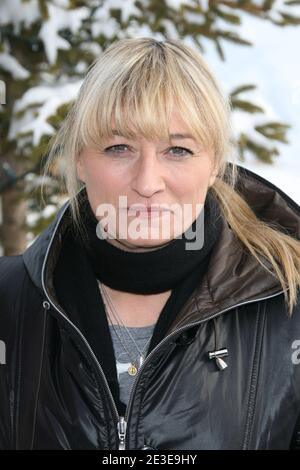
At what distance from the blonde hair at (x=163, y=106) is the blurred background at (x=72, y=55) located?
177 cm

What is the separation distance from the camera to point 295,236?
215 centimetres

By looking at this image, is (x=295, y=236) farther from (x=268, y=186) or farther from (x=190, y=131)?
(x=190, y=131)

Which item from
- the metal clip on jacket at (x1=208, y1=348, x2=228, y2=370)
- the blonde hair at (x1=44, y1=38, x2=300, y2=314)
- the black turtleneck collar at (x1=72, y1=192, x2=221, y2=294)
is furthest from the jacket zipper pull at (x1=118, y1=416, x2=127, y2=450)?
the blonde hair at (x1=44, y1=38, x2=300, y2=314)

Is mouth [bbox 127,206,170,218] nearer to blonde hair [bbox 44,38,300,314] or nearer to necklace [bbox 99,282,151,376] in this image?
blonde hair [bbox 44,38,300,314]

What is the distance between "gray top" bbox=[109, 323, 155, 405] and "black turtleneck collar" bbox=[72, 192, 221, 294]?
113 millimetres

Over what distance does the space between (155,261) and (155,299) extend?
5.8 inches

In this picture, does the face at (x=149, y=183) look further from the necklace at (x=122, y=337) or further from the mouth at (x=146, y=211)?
the necklace at (x=122, y=337)

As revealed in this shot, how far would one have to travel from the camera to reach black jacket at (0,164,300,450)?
1863mm

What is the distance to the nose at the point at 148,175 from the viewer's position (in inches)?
74.8

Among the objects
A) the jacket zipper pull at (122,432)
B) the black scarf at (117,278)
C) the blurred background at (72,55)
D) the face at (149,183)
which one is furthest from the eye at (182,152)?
the blurred background at (72,55)

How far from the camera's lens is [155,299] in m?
2.13

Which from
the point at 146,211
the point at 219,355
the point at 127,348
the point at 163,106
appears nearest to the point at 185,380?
the point at 219,355

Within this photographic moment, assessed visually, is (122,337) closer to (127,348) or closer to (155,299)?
(127,348)
